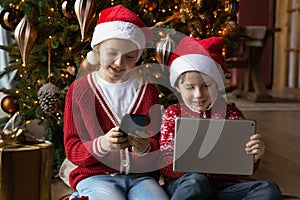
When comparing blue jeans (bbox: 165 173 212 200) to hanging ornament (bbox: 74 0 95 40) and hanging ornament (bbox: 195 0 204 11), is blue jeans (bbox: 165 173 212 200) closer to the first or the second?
hanging ornament (bbox: 74 0 95 40)

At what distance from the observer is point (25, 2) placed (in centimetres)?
188

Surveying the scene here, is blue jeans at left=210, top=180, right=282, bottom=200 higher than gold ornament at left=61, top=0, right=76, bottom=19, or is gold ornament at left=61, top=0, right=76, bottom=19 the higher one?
gold ornament at left=61, top=0, right=76, bottom=19

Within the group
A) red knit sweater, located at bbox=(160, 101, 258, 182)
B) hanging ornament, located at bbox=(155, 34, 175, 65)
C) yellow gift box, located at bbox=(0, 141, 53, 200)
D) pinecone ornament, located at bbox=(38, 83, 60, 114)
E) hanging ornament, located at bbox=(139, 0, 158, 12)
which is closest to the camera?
yellow gift box, located at bbox=(0, 141, 53, 200)

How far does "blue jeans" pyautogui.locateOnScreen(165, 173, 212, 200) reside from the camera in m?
1.24

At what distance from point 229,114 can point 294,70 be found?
4247 millimetres

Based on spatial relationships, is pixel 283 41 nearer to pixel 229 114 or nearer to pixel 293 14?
pixel 293 14

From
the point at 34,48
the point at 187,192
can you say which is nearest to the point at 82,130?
the point at 187,192

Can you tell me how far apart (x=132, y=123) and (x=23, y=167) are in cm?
43

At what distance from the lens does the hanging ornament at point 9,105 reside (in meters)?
1.99

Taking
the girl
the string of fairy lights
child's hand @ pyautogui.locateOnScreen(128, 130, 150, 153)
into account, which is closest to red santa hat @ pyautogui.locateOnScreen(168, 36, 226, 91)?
the girl

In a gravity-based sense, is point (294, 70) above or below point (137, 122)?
below

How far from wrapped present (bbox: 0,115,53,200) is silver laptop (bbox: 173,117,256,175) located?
0.55 metres

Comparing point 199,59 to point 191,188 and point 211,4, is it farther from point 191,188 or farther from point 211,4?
point 211,4

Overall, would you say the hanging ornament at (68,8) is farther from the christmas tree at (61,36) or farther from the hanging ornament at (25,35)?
the hanging ornament at (25,35)
